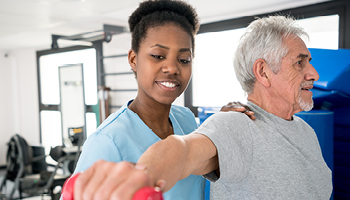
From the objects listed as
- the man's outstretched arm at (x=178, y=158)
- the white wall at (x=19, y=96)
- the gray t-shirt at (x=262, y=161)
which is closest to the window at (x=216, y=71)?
the gray t-shirt at (x=262, y=161)

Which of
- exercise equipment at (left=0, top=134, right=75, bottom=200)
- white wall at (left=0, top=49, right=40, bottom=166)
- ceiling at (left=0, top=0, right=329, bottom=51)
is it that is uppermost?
ceiling at (left=0, top=0, right=329, bottom=51)

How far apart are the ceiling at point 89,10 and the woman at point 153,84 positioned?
75.7 inches

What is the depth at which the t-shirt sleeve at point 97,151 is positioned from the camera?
29.8 inches

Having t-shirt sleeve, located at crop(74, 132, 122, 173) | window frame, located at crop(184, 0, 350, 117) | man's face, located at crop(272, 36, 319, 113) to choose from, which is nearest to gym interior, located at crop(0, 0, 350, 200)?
window frame, located at crop(184, 0, 350, 117)

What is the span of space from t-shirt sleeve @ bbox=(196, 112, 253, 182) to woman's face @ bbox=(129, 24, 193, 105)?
0.72 feet

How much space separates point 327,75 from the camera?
1.77m

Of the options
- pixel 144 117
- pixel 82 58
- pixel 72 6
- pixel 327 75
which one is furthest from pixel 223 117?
pixel 82 58

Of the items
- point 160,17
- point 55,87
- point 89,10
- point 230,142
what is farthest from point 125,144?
point 55,87

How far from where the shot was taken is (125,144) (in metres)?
0.85

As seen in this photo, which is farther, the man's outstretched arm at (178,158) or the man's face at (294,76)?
the man's face at (294,76)

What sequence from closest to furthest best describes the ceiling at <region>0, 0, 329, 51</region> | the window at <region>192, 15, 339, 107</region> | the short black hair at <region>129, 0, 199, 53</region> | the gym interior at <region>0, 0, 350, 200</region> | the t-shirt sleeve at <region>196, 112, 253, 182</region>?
the t-shirt sleeve at <region>196, 112, 253, 182</region>
the short black hair at <region>129, 0, 199, 53</region>
the gym interior at <region>0, 0, 350, 200</region>
the ceiling at <region>0, 0, 329, 51</region>
the window at <region>192, 15, 339, 107</region>

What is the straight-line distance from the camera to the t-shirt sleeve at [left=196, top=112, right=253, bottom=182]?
0.69 m

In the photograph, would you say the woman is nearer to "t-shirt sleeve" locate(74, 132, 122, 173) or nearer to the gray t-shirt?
"t-shirt sleeve" locate(74, 132, 122, 173)

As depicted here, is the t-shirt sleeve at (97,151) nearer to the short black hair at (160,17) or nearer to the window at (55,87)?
the short black hair at (160,17)
